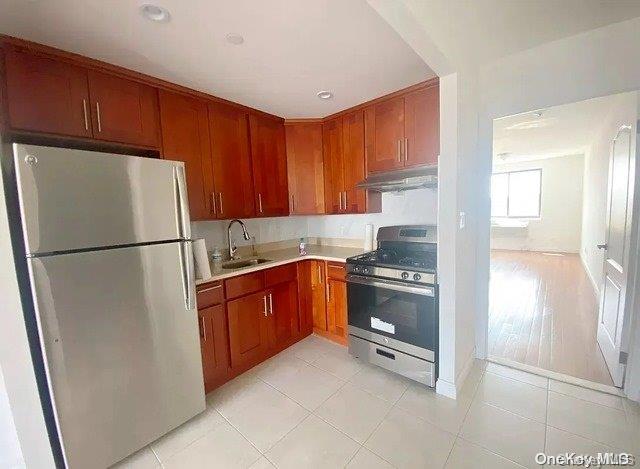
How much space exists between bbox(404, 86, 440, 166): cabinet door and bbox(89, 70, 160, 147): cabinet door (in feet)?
6.47

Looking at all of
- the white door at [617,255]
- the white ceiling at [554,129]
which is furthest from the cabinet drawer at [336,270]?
the white ceiling at [554,129]

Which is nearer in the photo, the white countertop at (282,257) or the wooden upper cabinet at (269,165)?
the white countertop at (282,257)

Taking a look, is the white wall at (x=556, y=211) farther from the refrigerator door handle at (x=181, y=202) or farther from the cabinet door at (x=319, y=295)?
the refrigerator door handle at (x=181, y=202)

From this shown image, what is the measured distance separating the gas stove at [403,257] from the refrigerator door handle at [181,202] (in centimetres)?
131

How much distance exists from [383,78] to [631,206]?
73.9 inches

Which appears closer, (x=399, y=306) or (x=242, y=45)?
(x=242, y=45)

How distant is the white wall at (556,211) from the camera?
6219 mm

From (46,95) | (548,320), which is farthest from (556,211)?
(46,95)

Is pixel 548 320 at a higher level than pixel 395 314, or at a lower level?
lower

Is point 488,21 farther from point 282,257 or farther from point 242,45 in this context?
point 282,257

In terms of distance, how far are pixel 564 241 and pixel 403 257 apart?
6.75 m

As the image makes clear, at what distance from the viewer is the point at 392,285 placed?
6.62ft

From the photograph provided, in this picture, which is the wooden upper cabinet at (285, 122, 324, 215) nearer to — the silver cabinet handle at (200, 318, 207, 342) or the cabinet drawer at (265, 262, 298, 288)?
the cabinet drawer at (265, 262, 298, 288)

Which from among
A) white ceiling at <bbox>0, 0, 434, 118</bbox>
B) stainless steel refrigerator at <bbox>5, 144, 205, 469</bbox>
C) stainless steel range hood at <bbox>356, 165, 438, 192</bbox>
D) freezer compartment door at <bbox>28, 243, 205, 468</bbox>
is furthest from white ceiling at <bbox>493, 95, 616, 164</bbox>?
freezer compartment door at <bbox>28, 243, 205, 468</bbox>
